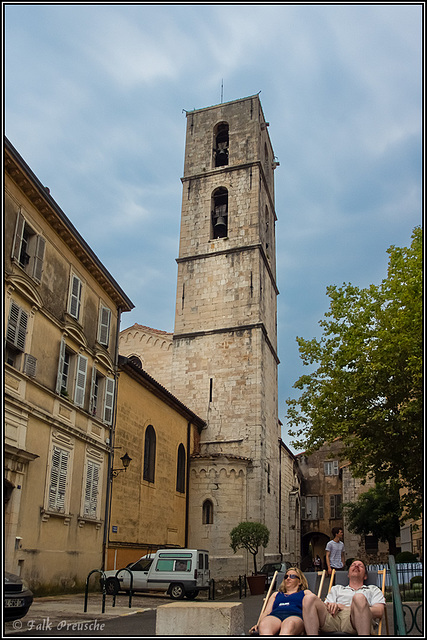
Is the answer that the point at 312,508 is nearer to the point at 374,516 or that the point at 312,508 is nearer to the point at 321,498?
the point at 321,498

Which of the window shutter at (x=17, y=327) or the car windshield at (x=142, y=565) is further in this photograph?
the car windshield at (x=142, y=565)

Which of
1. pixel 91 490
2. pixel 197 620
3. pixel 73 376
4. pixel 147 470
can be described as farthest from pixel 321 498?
pixel 197 620

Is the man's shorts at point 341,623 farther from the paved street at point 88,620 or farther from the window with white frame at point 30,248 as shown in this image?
the window with white frame at point 30,248

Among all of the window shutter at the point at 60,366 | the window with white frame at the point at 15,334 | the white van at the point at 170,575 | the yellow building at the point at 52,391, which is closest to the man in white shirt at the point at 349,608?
the yellow building at the point at 52,391

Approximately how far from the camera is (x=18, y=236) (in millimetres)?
13906

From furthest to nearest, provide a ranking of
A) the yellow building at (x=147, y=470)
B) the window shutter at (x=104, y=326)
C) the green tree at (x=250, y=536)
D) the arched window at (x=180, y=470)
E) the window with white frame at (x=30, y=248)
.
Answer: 1. the arched window at (x=180, y=470)
2. the green tree at (x=250, y=536)
3. the yellow building at (x=147, y=470)
4. the window shutter at (x=104, y=326)
5. the window with white frame at (x=30, y=248)

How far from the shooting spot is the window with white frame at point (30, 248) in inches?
557

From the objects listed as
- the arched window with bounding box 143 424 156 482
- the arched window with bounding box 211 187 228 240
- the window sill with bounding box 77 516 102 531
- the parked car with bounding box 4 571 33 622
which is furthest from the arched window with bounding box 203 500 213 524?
the parked car with bounding box 4 571 33 622

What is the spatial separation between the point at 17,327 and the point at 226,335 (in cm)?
1778

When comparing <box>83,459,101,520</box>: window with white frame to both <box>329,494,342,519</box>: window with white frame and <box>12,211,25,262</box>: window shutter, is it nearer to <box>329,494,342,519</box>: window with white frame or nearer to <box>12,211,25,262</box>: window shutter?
<box>12,211,25,262</box>: window shutter

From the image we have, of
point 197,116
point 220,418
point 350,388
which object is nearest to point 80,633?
point 350,388

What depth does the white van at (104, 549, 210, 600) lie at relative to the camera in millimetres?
16484

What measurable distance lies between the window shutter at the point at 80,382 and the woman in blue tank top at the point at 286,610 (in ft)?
37.0

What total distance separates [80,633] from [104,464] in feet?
33.1
